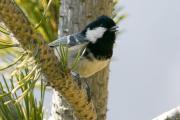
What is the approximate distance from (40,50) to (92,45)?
2.08 ft

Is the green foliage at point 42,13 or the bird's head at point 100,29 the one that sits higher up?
the green foliage at point 42,13

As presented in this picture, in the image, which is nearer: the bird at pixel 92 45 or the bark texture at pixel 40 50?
the bark texture at pixel 40 50

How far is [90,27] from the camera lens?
72.7 inches

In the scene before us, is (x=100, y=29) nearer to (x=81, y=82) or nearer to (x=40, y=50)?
(x=81, y=82)

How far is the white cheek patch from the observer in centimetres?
179

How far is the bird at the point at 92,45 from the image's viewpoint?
1.71 meters

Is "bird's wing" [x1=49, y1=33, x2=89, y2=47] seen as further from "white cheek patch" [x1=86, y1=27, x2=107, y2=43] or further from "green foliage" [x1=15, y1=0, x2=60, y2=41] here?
"green foliage" [x1=15, y1=0, x2=60, y2=41]

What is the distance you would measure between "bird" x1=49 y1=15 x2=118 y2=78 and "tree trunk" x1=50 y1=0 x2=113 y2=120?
0.03 meters

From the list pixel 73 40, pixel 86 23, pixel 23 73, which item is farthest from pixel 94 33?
pixel 23 73

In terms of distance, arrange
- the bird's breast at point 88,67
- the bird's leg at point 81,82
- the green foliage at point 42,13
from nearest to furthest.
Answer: the bird's leg at point 81,82
the bird's breast at point 88,67
the green foliage at point 42,13

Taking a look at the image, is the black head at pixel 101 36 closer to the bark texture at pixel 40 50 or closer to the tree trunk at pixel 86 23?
the tree trunk at pixel 86 23

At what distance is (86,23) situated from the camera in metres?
1.85

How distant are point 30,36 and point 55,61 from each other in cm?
10

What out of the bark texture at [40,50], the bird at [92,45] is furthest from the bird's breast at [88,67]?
the bark texture at [40,50]
